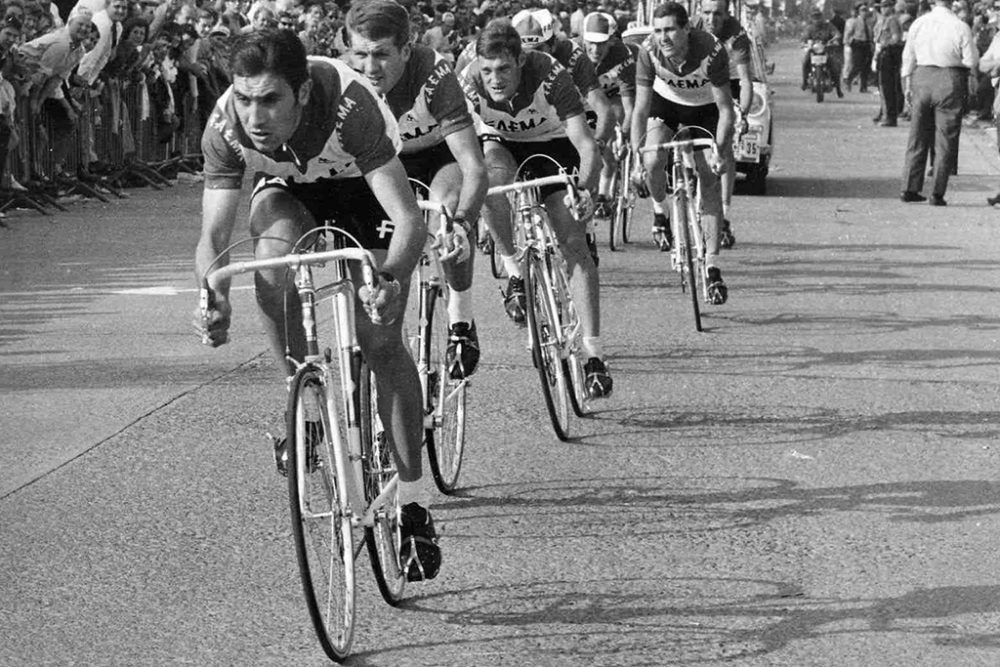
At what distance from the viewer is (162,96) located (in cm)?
2158

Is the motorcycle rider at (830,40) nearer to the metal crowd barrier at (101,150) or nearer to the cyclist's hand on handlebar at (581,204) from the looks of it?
the metal crowd barrier at (101,150)

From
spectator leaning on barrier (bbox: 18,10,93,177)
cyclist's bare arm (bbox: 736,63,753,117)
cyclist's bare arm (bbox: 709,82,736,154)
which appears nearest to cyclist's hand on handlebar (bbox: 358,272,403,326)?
cyclist's bare arm (bbox: 709,82,736,154)

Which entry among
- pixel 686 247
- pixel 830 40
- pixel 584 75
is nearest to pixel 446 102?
pixel 584 75

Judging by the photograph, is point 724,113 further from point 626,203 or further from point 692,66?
point 626,203

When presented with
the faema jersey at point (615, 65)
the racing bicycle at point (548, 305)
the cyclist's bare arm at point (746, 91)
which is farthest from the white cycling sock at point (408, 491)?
the faema jersey at point (615, 65)

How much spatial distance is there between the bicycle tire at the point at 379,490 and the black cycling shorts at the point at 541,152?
4163mm

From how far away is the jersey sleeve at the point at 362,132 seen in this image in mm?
5859

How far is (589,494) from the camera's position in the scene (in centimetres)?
765

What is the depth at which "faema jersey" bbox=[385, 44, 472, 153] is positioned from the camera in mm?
7934

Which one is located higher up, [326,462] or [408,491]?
[326,462]

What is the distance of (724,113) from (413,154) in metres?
4.32

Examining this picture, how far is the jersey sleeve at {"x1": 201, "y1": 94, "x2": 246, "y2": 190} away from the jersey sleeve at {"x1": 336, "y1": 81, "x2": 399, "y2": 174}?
1.09 feet

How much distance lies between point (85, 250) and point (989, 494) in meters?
9.66

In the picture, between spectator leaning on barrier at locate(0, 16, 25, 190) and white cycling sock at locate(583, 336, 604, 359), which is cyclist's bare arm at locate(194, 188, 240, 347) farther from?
spectator leaning on barrier at locate(0, 16, 25, 190)
